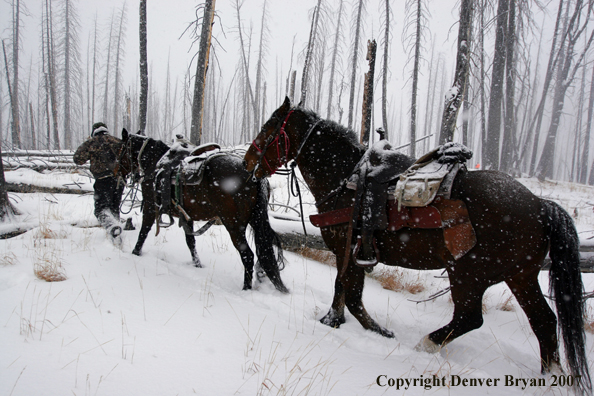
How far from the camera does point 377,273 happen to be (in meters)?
4.62

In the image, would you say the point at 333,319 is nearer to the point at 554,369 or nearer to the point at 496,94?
the point at 554,369

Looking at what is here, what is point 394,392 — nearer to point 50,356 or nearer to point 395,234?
point 395,234

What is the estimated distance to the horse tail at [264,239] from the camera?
3.58m

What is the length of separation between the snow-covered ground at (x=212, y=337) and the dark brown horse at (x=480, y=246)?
323 mm

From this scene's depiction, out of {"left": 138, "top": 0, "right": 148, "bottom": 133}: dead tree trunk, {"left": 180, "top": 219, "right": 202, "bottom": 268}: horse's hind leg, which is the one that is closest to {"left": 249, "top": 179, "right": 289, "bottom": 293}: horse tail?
{"left": 180, "top": 219, "right": 202, "bottom": 268}: horse's hind leg

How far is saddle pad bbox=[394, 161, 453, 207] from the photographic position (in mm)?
2096

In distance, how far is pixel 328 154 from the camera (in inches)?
106

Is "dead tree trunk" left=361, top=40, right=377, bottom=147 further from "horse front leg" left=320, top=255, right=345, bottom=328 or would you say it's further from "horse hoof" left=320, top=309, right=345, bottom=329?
"horse hoof" left=320, top=309, right=345, bottom=329

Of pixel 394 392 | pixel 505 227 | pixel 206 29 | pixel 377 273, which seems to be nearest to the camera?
pixel 394 392

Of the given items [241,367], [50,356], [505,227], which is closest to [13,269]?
[50,356]

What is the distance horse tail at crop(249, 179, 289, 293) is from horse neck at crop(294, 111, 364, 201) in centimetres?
111

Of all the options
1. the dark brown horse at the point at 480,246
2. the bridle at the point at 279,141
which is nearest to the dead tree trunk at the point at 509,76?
the dark brown horse at the point at 480,246

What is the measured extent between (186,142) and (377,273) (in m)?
3.78

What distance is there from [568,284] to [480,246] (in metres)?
0.70
